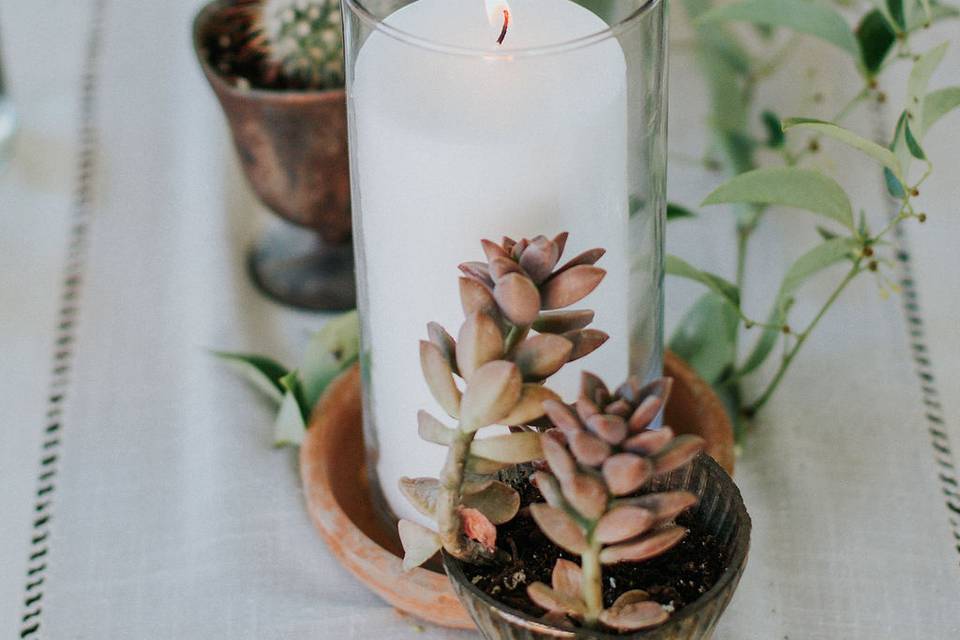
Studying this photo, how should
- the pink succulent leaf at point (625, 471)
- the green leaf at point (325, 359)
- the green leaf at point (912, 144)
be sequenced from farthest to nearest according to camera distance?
the green leaf at point (325, 359) → the green leaf at point (912, 144) → the pink succulent leaf at point (625, 471)

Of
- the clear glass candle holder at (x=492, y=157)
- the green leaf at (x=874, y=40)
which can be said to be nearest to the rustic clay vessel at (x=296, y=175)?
the clear glass candle holder at (x=492, y=157)

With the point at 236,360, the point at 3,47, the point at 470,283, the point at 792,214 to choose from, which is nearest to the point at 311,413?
the point at 236,360

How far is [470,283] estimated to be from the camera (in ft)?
0.90

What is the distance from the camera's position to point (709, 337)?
17.6 inches

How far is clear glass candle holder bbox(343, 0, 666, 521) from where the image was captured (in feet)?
1.02

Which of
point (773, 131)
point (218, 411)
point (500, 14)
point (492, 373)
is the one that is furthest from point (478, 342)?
point (773, 131)

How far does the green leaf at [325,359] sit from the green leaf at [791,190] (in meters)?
0.17

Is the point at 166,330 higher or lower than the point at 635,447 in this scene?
lower

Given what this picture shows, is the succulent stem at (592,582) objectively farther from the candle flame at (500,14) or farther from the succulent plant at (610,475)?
the candle flame at (500,14)

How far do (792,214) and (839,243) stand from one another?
0.18 m

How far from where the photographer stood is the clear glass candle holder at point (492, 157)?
0.31 metres

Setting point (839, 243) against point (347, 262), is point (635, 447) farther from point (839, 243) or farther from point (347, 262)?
point (347, 262)

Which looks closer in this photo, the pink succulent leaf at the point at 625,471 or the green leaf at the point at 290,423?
the pink succulent leaf at the point at 625,471

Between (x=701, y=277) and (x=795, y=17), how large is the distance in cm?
11
